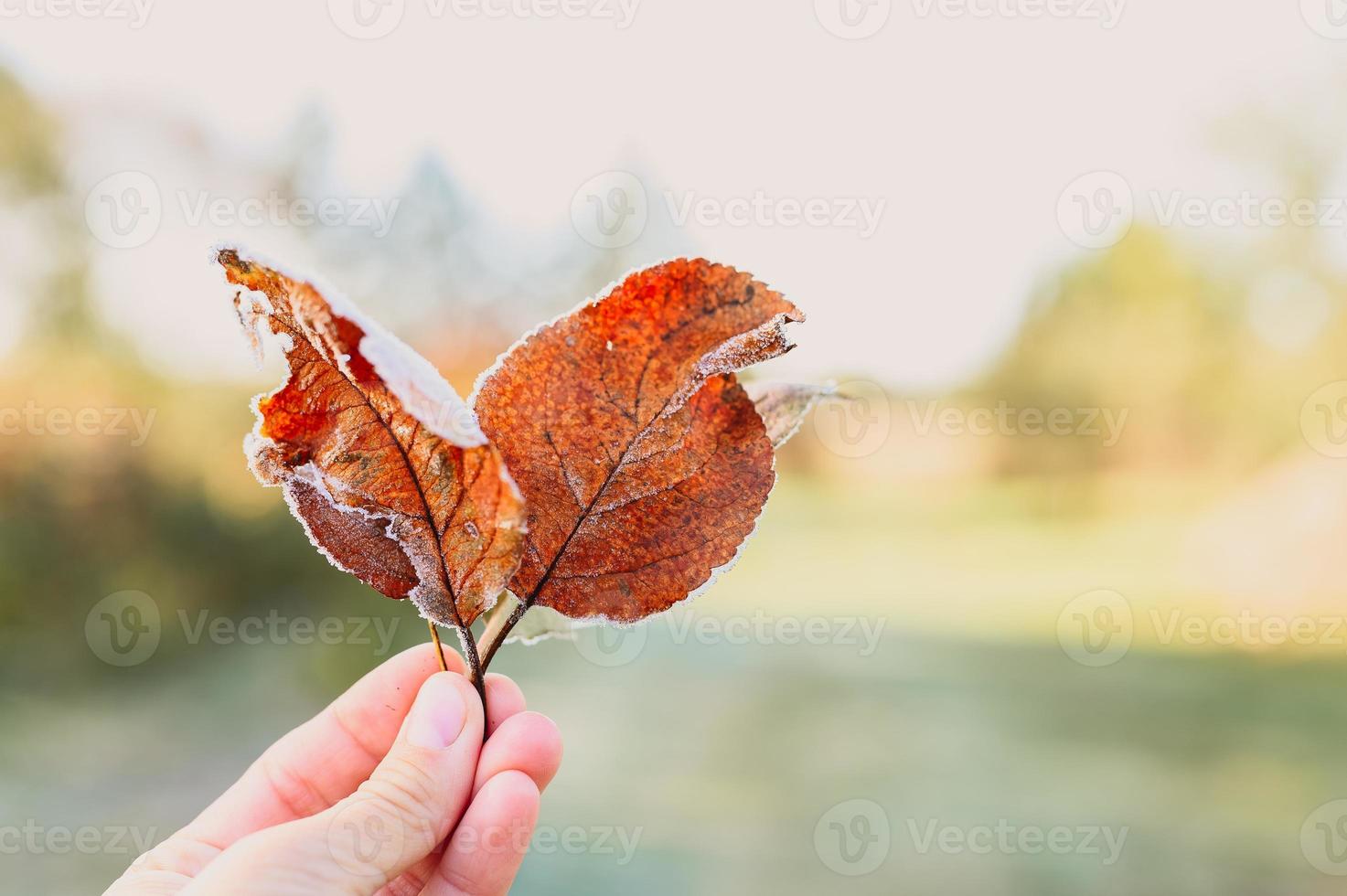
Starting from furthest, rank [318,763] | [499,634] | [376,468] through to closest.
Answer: [318,763], [499,634], [376,468]

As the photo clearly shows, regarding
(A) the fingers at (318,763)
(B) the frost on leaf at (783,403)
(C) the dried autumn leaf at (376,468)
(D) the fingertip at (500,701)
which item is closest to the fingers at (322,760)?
(A) the fingers at (318,763)

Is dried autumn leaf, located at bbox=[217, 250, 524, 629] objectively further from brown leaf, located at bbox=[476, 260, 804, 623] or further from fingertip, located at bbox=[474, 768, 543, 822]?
fingertip, located at bbox=[474, 768, 543, 822]

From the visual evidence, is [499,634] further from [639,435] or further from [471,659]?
[639,435]

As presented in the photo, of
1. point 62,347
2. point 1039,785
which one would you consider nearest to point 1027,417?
point 1039,785

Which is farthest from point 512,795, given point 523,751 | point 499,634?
point 499,634

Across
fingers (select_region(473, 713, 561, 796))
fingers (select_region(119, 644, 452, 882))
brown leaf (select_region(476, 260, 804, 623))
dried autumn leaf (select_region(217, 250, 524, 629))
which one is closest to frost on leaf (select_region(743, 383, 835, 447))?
brown leaf (select_region(476, 260, 804, 623))

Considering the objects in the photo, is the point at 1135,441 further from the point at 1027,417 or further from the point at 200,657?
the point at 200,657
